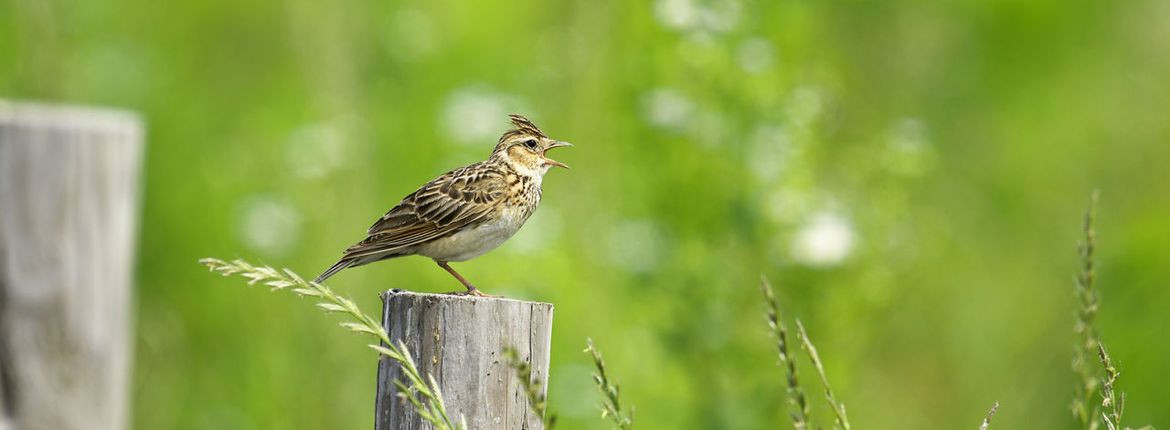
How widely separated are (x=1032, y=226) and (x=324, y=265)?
5.28 meters

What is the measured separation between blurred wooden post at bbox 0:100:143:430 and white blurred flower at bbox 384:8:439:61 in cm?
558

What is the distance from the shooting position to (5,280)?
219 inches

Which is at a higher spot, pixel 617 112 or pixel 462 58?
pixel 462 58

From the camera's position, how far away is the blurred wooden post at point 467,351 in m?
3.27

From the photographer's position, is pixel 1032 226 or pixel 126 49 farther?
pixel 126 49

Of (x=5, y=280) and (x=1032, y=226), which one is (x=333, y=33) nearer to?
(x=5, y=280)

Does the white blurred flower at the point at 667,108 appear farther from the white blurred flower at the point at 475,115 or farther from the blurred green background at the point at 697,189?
the white blurred flower at the point at 475,115

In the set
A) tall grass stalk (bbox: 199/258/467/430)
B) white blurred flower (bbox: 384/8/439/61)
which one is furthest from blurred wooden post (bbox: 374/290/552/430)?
white blurred flower (bbox: 384/8/439/61)

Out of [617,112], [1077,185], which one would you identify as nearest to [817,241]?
[617,112]

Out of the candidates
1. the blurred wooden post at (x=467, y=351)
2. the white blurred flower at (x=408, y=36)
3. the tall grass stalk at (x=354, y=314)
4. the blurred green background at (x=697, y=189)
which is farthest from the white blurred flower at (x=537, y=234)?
the tall grass stalk at (x=354, y=314)

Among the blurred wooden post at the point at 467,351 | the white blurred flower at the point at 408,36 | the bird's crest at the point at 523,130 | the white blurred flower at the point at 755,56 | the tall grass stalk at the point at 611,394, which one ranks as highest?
the white blurred flower at the point at 408,36

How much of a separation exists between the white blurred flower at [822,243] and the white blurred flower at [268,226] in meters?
3.81

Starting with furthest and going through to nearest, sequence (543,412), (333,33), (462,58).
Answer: (462,58), (333,33), (543,412)

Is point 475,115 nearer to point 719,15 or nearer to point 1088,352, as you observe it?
point 719,15
